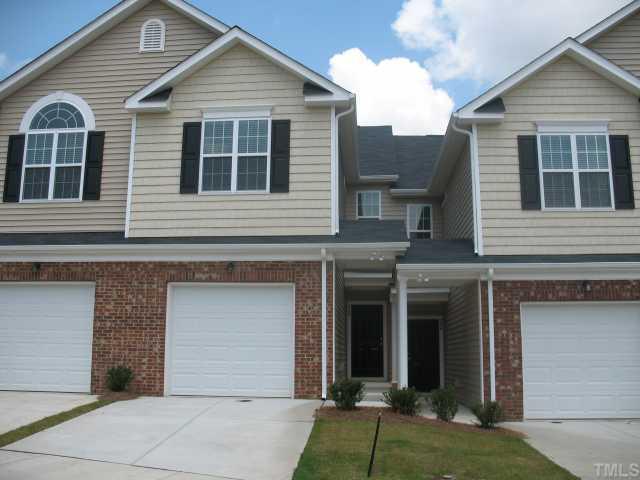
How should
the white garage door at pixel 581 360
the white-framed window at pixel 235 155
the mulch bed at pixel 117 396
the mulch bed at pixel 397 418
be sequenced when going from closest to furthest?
the mulch bed at pixel 397 418 → the mulch bed at pixel 117 396 → the white garage door at pixel 581 360 → the white-framed window at pixel 235 155

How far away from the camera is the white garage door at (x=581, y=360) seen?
13133 mm

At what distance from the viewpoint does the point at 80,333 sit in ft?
45.8

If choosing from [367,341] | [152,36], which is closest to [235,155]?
[152,36]

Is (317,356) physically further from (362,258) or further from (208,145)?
(208,145)

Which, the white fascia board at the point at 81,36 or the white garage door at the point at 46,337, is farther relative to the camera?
the white fascia board at the point at 81,36

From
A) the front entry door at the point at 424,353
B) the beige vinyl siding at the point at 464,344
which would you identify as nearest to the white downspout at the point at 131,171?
the beige vinyl siding at the point at 464,344

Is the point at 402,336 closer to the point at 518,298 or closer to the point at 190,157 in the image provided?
A: the point at 518,298

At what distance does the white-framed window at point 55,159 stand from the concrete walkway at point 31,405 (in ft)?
15.0

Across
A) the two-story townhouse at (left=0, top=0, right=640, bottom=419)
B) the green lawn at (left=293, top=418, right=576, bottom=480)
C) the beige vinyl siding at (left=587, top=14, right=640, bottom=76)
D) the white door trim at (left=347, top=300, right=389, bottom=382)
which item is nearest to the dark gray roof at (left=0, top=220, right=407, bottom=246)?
the two-story townhouse at (left=0, top=0, right=640, bottom=419)

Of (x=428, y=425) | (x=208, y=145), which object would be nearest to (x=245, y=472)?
(x=428, y=425)

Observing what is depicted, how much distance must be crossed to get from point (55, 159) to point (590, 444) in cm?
1272

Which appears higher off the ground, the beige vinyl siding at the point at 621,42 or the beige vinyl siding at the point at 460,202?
the beige vinyl siding at the point at 621,42

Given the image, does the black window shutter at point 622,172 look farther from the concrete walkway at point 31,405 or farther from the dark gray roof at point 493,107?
the concrete walkway at point 31,405

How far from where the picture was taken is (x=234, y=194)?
14133 mm
